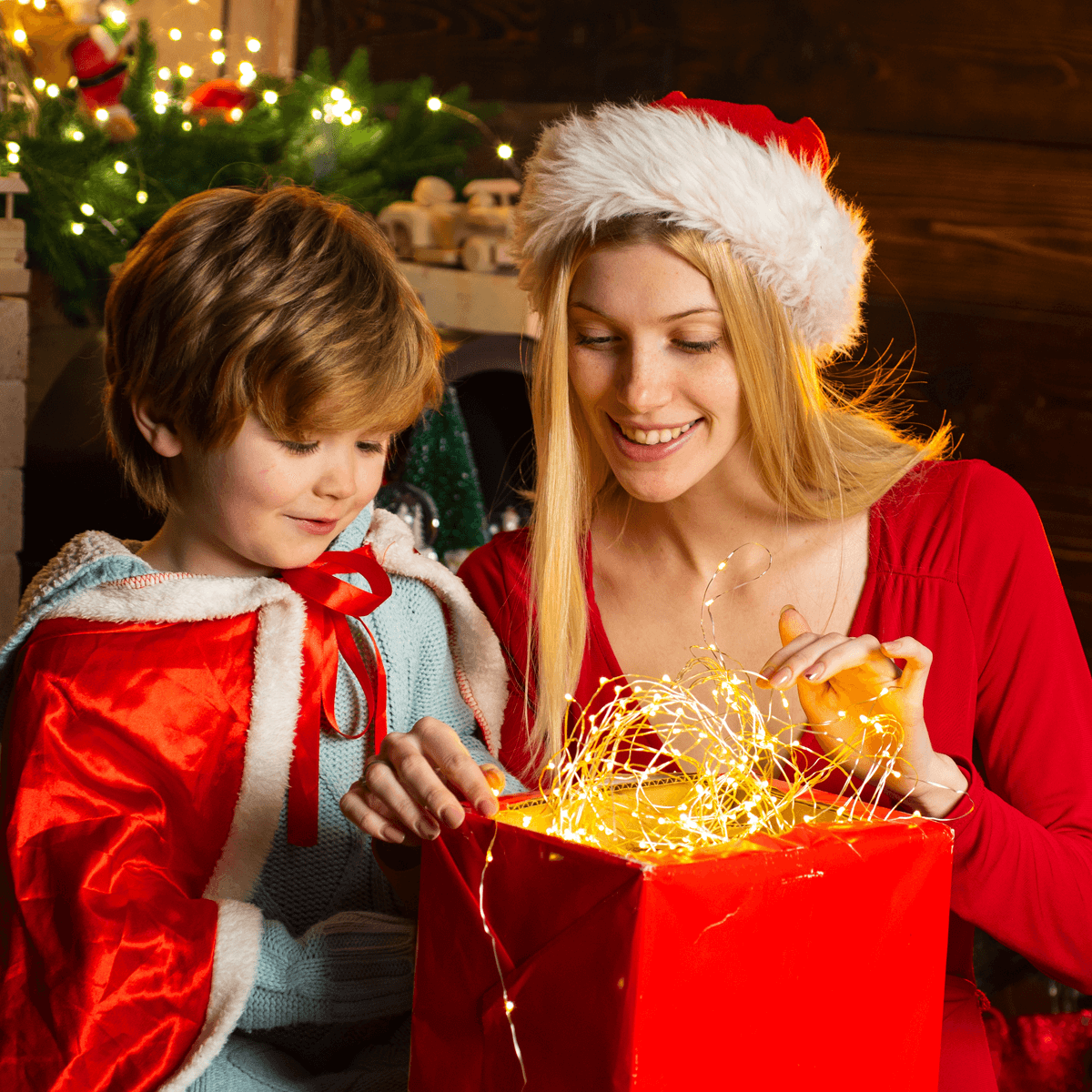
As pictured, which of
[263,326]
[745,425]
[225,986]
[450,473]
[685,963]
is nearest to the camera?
[685,963]

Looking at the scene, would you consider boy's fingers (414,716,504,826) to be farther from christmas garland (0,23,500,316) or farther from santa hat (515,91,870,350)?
christmas garland (0,23,500,316)

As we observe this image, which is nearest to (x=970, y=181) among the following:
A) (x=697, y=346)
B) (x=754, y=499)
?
(x=754, y=499)

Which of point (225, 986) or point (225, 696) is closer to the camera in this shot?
point (225, 986)

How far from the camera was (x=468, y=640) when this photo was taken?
3.99 feet

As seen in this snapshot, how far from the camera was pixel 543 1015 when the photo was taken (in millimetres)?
676

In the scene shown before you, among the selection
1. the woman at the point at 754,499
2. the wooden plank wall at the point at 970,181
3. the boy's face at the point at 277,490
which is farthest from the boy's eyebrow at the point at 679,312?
the wooden plank wall at the point at 970,181

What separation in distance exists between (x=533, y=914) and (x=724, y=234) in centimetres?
75

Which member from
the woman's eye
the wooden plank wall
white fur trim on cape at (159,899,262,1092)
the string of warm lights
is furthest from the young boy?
the wooden plank wall

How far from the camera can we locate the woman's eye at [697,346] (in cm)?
119

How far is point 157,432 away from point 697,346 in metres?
0.54

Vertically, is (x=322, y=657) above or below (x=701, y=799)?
below

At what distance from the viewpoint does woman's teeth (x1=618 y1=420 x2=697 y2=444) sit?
47.5 inches

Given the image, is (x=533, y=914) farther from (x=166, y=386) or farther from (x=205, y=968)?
(x=166, y=386)

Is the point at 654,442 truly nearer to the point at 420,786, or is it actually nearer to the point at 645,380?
the point at 645,380
